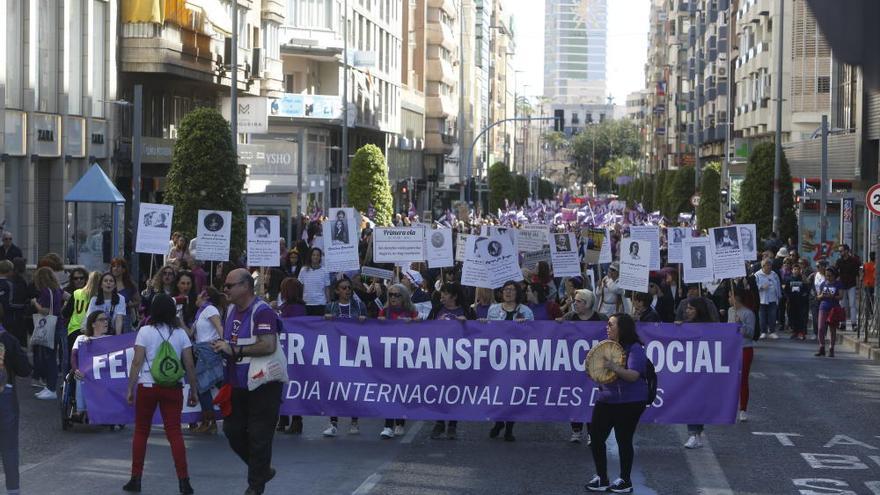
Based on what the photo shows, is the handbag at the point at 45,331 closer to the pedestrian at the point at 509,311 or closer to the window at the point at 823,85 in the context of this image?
the pedestrian at the point at 509,311

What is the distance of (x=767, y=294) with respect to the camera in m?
27.0

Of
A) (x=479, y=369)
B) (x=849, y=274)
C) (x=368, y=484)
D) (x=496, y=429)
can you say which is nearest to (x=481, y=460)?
(x=479, y=369)

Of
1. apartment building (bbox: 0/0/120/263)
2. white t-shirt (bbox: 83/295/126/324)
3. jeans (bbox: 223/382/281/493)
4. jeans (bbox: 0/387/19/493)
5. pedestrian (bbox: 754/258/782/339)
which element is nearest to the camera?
jeans (bbox: 0/387/19/493)

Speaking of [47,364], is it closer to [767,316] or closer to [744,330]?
[744,330]

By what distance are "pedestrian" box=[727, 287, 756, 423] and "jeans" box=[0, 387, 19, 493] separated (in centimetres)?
747

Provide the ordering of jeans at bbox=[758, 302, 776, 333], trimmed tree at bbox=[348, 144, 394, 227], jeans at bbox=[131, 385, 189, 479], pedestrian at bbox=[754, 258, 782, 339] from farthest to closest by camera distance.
A: trimmed tree at bbox=[348, 144, 394, 227] < jeans at bbox=[758, 302, 776, 333] < pedestrian at bbox=[754, 258, 782, 339] < jeans at bbox=[131, 385, 189, 479]

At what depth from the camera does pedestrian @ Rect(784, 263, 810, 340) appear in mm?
28234

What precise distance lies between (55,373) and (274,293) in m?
3.63

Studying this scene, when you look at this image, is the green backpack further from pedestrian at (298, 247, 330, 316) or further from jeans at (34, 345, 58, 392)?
pedestrian at (298, 247, 330, 316)

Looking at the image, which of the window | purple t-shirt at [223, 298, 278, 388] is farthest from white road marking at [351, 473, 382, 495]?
the window

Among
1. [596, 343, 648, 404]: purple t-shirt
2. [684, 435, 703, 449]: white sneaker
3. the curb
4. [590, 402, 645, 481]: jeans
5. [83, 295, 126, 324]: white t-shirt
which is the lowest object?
the curb

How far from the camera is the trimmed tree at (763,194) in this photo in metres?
44.3

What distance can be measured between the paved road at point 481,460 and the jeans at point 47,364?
457mm

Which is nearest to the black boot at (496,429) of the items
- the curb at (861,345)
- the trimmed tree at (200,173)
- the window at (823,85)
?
the curb at (861,345)
